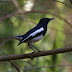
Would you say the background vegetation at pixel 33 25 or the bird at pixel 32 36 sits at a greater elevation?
the bird at pixel 32 36

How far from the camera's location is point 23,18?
5.64 meters

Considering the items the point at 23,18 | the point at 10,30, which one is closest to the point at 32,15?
the point at 23,18

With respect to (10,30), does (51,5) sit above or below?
above

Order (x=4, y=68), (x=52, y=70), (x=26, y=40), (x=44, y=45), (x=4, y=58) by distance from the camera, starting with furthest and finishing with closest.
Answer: (x=44, y=45) < (x=4, y=68) < (x=52, y=70) < (x=26, y=40) < (x=4, y=58)

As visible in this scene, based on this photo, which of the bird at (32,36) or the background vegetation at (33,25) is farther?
the background vegetation at (33,25)

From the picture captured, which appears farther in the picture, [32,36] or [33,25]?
[33,25]

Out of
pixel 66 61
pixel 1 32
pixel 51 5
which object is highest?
pixel 51 5

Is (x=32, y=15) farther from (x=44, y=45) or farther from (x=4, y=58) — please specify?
(x=4, y=58)

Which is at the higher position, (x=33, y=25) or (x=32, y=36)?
(x=32, y=36)

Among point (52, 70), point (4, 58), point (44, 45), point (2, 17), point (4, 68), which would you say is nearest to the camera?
point (4, 58)

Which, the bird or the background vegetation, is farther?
the background vegetation

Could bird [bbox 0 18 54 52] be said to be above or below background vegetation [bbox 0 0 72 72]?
above

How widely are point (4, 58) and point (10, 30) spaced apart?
2.39 m

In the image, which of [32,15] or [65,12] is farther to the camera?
[65,12]
